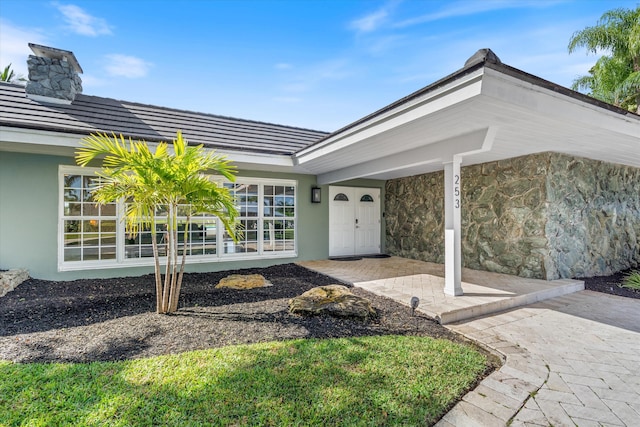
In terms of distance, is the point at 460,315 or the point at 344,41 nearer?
the point at 460,315

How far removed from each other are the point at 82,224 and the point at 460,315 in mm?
7200

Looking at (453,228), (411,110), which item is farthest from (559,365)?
(411,110)

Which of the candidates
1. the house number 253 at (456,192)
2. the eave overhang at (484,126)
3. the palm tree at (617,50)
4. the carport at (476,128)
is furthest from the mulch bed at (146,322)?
the palm tree at (617,50)

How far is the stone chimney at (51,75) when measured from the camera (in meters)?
5.73

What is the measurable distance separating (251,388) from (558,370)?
9.32ft

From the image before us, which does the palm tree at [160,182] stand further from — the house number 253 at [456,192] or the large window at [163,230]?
the house number 253 at [456,192]

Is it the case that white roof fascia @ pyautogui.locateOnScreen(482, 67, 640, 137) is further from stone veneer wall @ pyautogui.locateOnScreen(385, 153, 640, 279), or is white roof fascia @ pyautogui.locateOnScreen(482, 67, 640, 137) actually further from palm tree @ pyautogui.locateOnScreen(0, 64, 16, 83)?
palm tree @ pyautogui.locateOnScreen(0, 64, 16, 83)

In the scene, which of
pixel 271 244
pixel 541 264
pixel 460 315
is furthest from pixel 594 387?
pixel 271 244

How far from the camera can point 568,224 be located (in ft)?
19.9

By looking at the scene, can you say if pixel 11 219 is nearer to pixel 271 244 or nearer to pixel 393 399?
pixel 271 244

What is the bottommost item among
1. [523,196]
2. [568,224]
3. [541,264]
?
[541,264]

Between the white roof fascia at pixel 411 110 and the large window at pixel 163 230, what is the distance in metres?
2.30

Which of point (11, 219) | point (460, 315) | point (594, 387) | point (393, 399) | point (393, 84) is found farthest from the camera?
point (393, 84)

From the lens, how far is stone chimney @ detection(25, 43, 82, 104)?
573 centimetres
